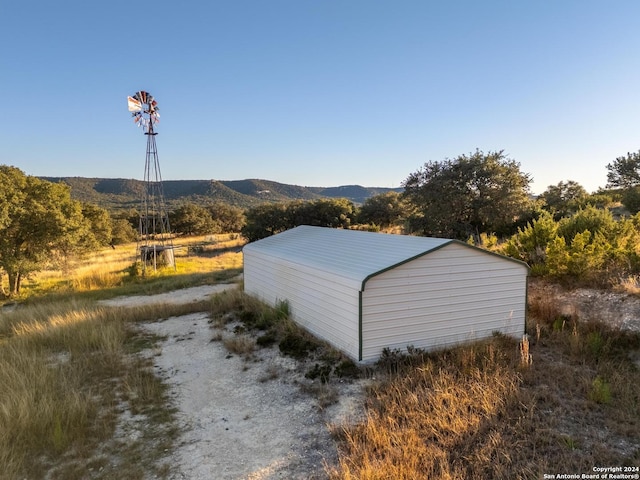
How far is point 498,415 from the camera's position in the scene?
4.95 meters

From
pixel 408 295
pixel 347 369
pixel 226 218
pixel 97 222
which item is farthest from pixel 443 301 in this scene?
pixel 226 218

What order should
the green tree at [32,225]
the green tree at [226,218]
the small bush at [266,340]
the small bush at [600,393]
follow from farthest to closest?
1. the green tree at [226,218]
2. the green tree at [32,225]
3. the small bush at [266,340]
4. the small bush at [600,393]

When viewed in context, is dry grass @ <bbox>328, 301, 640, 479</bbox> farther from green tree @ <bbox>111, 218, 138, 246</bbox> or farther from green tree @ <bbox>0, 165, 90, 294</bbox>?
green tree @ <bbox>111, 218, 138, 246</bbox>

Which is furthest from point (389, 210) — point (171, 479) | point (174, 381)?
point (171, 479)

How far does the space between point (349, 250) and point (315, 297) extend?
1.44 m

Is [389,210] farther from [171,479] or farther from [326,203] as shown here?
[171,479]

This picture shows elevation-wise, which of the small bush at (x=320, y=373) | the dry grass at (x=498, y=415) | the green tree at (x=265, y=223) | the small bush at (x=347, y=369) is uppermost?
the green tree at (x=265, y=223)

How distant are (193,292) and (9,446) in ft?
35.4

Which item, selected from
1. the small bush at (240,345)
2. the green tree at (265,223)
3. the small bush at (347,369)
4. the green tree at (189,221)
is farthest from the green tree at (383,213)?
the small bush at (347,369)

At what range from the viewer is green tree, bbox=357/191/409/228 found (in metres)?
36.4

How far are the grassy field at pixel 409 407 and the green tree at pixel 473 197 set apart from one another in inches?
416

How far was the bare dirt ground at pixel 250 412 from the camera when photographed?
14.2 ft

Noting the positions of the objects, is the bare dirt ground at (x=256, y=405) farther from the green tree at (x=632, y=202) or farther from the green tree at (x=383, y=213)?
the green tree at (x=383, y=213)

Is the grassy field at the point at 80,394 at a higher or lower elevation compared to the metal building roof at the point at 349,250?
lower
